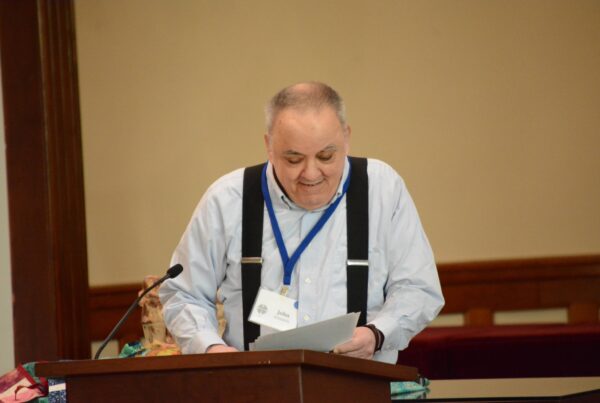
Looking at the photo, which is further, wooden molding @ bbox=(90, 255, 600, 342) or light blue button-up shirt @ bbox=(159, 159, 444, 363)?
wooden molding @ bbox=(90, 255, 600, 342)

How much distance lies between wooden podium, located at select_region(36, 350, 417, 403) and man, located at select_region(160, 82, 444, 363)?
1.79 feet

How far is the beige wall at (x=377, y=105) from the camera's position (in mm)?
4820

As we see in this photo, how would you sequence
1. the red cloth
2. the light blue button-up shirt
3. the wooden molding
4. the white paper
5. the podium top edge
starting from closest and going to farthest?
the podium top edge
the white paper
the light blue button-up shirt
the red cloth
the wooden molding

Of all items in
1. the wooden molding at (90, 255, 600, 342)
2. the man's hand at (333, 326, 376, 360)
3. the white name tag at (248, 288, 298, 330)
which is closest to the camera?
the man's hand at (333, 326, 376, 360)

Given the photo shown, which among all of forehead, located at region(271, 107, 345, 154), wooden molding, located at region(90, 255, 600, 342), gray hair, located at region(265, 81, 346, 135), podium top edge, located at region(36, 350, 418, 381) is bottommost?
wooden molding, located at region(90, 255, 600, 342)

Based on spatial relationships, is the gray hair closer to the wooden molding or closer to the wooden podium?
the wooden podium

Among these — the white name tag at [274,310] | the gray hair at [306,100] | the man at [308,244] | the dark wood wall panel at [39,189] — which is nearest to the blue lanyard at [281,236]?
the man at [308,244]

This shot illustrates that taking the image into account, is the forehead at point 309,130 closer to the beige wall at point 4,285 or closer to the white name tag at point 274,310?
the white name tag at point 274,310

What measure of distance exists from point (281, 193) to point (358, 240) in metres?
0.23

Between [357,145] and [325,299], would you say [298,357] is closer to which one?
[325,299]

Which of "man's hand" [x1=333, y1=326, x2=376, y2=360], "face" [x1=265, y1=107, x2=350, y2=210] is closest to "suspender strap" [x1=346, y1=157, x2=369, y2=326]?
"face" [x1=265, y1=107, x2=350, y2=210]

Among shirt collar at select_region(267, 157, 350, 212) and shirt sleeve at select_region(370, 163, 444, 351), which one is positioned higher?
shirt collar at select_region(267, 157, 350, 212)

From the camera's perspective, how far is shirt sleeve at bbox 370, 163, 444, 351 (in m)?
2.78

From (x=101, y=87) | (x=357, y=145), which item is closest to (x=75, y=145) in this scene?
(x=101, y=87)
